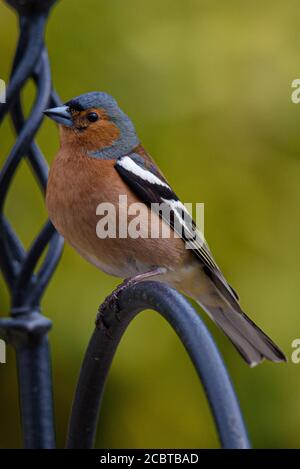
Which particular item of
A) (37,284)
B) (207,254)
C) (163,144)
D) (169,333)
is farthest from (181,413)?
(37,284)

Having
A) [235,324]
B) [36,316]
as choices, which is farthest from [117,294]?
[235,324]

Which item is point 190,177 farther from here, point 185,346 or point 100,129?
point 185,346

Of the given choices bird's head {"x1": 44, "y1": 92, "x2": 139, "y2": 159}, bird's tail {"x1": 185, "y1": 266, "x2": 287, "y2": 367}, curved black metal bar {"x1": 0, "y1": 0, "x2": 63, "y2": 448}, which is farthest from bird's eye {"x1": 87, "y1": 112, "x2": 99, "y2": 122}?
bird's tail {"x1": 185, "y1": 266, "x2": 287, "y2": 367}

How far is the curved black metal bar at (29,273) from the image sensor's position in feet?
7.42

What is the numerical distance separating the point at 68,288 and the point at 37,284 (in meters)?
0.83

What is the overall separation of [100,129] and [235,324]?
0.69 meters

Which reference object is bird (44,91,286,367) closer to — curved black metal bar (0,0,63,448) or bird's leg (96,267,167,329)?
bird's leg (96,267,167,329)

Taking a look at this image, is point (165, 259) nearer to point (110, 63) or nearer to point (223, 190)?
point (223, 190)

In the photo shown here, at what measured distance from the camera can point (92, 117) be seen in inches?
110

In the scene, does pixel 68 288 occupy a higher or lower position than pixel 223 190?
lower

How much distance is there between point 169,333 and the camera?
10.5ft

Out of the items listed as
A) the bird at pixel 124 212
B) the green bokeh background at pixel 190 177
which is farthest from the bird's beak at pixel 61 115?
the green bokeh background at pixel 190 177

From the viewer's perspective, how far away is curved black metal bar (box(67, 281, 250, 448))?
169cm

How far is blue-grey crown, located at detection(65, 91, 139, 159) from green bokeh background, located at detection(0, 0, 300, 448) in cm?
38
